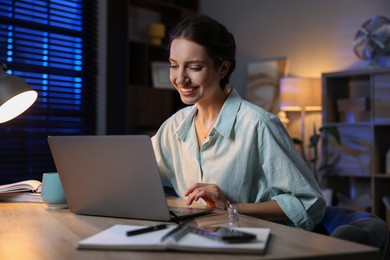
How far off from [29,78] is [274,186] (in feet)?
9.82

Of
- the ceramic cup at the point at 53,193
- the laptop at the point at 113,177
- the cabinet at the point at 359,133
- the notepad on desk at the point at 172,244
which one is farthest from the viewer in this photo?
the cabinet at the point at 359,133

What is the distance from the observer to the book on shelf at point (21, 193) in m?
1.53

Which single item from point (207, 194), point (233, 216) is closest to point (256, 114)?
point (207, 194)

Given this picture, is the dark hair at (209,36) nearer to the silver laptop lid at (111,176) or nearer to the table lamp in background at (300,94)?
the silver laptop lid at (111,176)

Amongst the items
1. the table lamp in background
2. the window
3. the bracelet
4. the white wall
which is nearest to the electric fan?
the white wall

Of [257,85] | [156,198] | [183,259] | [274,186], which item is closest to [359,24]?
[257,85]

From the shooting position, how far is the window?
383 cm

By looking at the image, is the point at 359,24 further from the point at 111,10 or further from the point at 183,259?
the point at 183,259

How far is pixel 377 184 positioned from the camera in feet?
13.2

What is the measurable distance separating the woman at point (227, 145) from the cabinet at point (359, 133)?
2.65 m

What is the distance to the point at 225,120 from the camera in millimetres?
1540

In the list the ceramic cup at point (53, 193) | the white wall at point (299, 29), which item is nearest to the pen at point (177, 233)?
the ceramic cup at point (53, 193)

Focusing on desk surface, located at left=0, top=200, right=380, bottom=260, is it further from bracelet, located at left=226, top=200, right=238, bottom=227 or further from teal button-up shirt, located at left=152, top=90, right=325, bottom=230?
teal button-up shirt, located at left=152, top=90, right=325, bottom=230

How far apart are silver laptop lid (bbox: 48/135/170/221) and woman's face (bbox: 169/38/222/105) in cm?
43
